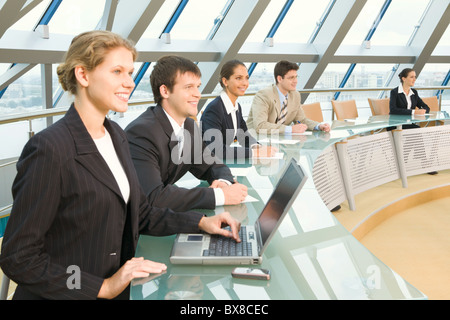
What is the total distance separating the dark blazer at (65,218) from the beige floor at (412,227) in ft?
7.50

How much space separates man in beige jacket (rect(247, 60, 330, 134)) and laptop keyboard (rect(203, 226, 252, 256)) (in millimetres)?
2611

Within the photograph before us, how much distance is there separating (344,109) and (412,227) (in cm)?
204

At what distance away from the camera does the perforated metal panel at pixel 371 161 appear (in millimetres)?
4504

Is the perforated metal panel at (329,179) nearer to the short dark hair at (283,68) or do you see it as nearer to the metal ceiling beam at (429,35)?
the short dark hair at (283,68)

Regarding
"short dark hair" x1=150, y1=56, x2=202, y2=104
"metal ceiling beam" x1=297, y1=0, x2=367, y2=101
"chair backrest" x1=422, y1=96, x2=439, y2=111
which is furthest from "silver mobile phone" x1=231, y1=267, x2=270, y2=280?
"metal ceiling beam" x1=297, y1=0, x2=367, y2=101

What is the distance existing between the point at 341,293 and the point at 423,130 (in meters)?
4.63

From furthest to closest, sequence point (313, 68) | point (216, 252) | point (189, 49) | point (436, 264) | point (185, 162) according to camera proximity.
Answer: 1. point (313, 68)
2. point (189, 49)
3. point (436, 264)
4. point (185, 162)
5. point (216, 252)

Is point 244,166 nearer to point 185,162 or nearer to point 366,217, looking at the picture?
point 185,162

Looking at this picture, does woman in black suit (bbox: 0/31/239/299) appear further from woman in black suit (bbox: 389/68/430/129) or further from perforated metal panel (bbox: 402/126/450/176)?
woman in black suit (bbox: 389/68/430/129)

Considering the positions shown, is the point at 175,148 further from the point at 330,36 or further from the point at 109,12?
the point at 330,36

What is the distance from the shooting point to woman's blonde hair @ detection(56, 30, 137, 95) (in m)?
1.35

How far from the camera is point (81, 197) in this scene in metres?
1.29
